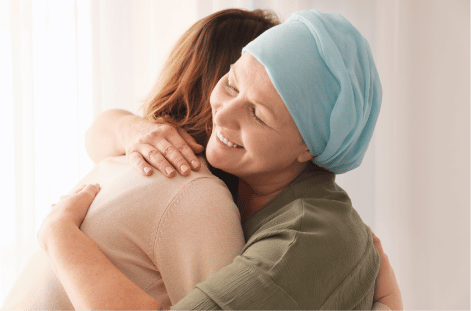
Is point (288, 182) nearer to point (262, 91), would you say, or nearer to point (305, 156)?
point (305, 156)

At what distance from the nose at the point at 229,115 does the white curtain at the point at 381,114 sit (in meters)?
1.25

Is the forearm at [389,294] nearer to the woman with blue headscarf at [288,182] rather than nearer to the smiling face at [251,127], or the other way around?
the woman with blue headscarf at [288,182]

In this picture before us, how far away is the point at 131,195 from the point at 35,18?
5.70 ft

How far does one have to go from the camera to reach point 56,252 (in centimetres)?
90

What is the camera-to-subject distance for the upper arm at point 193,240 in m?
0.87

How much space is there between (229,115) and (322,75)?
0.79 feet

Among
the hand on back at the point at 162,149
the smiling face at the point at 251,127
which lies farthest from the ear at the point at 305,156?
the hand on back at the point at 162,149

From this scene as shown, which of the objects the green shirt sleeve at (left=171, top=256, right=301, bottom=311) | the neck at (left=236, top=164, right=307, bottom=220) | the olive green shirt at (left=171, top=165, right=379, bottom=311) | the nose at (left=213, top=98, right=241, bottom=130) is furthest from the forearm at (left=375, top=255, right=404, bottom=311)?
the nose at (left=213, top=98, right=241, bottom=130)

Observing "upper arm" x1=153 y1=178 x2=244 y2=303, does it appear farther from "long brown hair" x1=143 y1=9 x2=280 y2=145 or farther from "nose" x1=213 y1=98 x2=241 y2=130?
"long brown hair" x1=143 y1=9 x2=280 y2=145

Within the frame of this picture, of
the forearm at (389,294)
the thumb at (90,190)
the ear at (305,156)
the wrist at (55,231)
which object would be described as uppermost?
the ear at (305,156)

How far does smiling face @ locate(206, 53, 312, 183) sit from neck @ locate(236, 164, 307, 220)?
0.04m

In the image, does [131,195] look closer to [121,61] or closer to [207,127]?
[207,127]

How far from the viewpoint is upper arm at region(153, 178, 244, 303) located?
871 millimetres

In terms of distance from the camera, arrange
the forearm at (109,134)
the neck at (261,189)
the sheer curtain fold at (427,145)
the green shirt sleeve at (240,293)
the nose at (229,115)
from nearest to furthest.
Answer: the green shirt sleeve at (240,293) < the nose at (229,115) < the neck at (261,189) < the forearm at (109,134) < the sheer curtain fold at (427,145)
